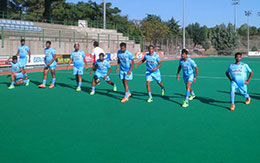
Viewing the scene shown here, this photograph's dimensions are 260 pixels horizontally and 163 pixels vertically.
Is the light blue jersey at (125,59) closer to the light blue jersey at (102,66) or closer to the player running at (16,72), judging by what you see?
the light blue jersey at (102,66)

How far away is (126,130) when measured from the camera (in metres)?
5.92

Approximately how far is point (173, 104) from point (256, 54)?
5156 centimetres

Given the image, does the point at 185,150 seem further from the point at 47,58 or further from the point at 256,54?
the point at 256,54

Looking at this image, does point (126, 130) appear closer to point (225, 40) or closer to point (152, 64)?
point (152, 64)

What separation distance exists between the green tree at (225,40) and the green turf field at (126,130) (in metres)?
54.2

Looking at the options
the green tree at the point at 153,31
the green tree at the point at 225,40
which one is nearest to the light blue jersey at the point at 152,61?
the green tree at the point at 225,40

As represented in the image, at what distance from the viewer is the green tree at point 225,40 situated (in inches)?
2408

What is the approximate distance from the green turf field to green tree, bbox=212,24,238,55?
2136 inches

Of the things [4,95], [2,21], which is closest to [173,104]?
[4,95]

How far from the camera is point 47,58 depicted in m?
12.0

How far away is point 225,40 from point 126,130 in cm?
5970

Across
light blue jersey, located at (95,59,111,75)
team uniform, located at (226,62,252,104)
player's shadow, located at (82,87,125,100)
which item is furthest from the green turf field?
light blue jersey, located at (95,59,111,75)

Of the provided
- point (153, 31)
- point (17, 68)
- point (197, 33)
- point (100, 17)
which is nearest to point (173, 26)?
point (197, 33)

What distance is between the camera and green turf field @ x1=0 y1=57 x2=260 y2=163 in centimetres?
455
